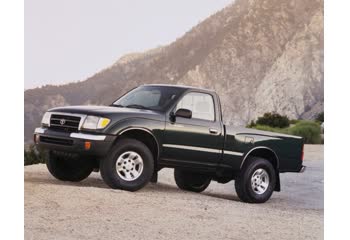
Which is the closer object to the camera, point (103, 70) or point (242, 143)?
point (103, 70)

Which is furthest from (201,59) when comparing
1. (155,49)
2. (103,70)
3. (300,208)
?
(300,208)

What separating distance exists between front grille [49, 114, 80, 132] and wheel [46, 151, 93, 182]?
0.46 meters

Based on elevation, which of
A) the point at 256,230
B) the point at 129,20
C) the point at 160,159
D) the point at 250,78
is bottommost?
the point at 256,230

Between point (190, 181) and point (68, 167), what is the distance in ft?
6.27

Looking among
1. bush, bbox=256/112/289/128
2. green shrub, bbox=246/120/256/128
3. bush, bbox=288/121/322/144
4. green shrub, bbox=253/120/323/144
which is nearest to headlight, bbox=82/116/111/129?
green shrub, bbox=246/120/256/128

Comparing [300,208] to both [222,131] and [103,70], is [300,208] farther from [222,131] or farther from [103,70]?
[103,70]

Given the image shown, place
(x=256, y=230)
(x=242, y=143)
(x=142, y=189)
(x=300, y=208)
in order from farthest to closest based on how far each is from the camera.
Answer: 1. (x=300, y=208)
2. (x=242, y=143)
3. (x=142, y=189)
4. (x=256, y=230)

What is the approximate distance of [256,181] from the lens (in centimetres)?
1121

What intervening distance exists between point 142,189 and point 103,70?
152 centimetres

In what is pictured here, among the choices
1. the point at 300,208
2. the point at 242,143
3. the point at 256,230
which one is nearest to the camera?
the point at 256,230

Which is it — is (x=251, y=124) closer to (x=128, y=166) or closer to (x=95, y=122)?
(x=128, y=166)

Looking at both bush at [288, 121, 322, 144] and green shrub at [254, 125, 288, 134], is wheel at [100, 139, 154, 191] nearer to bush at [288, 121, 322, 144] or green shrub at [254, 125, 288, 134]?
green shrub at [254, 125, 288, 134]

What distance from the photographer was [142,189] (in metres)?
10.2
